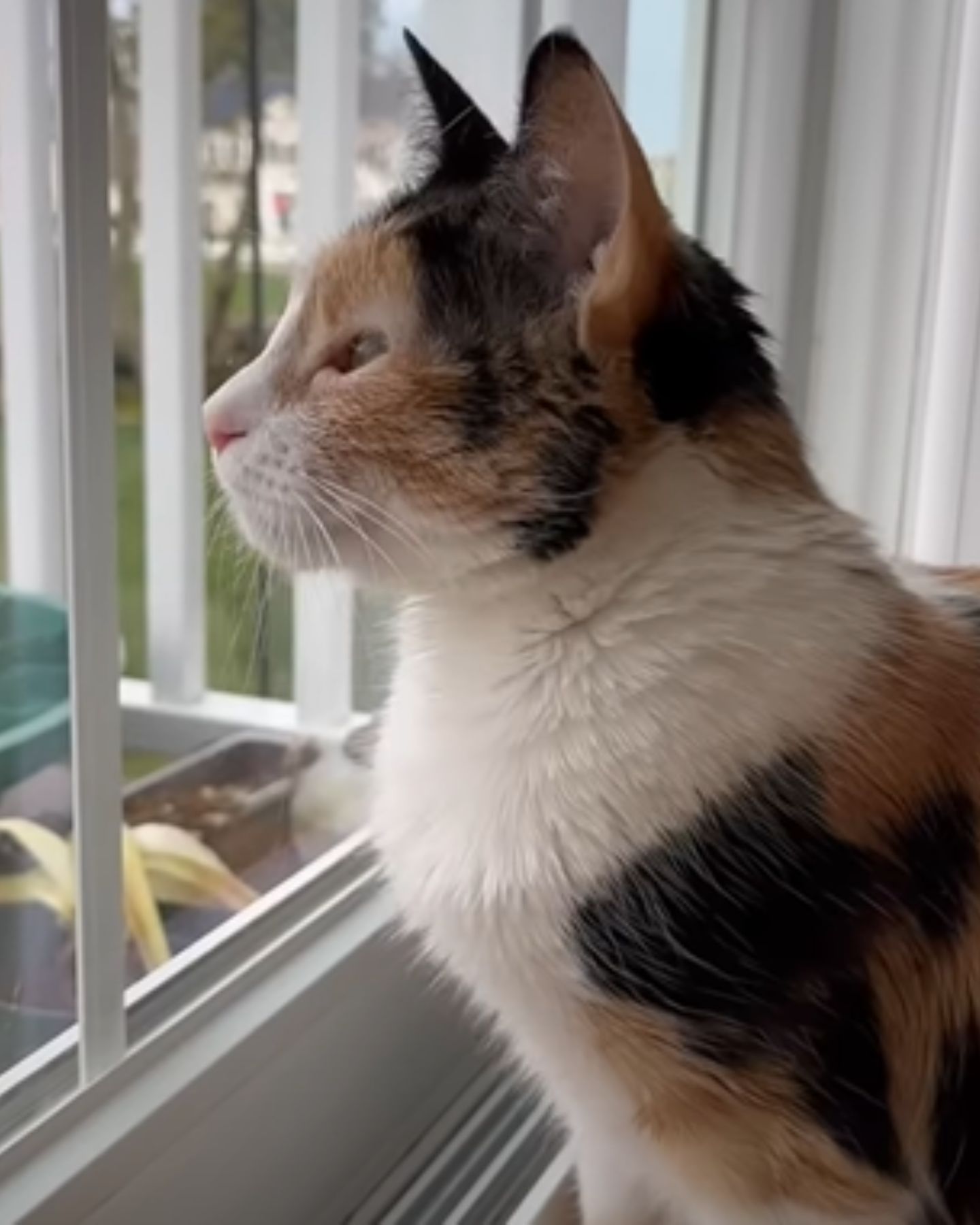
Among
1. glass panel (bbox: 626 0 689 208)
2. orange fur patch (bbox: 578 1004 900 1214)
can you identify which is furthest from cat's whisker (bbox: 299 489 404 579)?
glass panel (bbox: 626 0 689 208)

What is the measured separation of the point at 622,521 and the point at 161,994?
0.36 meters

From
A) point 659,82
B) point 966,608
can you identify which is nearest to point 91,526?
point 966,608

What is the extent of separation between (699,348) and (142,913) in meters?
0.50

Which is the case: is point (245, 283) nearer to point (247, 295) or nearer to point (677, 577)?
point (247, 295)

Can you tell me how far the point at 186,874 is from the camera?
1.03m

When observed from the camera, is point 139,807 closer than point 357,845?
No

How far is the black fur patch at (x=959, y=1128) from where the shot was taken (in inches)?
27.4

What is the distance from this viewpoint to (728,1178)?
0.68 m

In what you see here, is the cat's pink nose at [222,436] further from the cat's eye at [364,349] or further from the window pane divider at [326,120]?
the window pane divider at [326,120]

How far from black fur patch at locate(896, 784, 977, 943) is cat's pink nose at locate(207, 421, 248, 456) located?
1.08 feet

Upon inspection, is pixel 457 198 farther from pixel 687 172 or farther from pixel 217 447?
pixel 687 172

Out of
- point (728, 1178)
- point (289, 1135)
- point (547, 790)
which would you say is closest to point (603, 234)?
point (547, 790)

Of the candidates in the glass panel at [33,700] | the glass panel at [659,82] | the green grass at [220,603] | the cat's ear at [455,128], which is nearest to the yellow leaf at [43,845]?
the glass panel at [33,700]

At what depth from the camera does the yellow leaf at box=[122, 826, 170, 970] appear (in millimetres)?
912
